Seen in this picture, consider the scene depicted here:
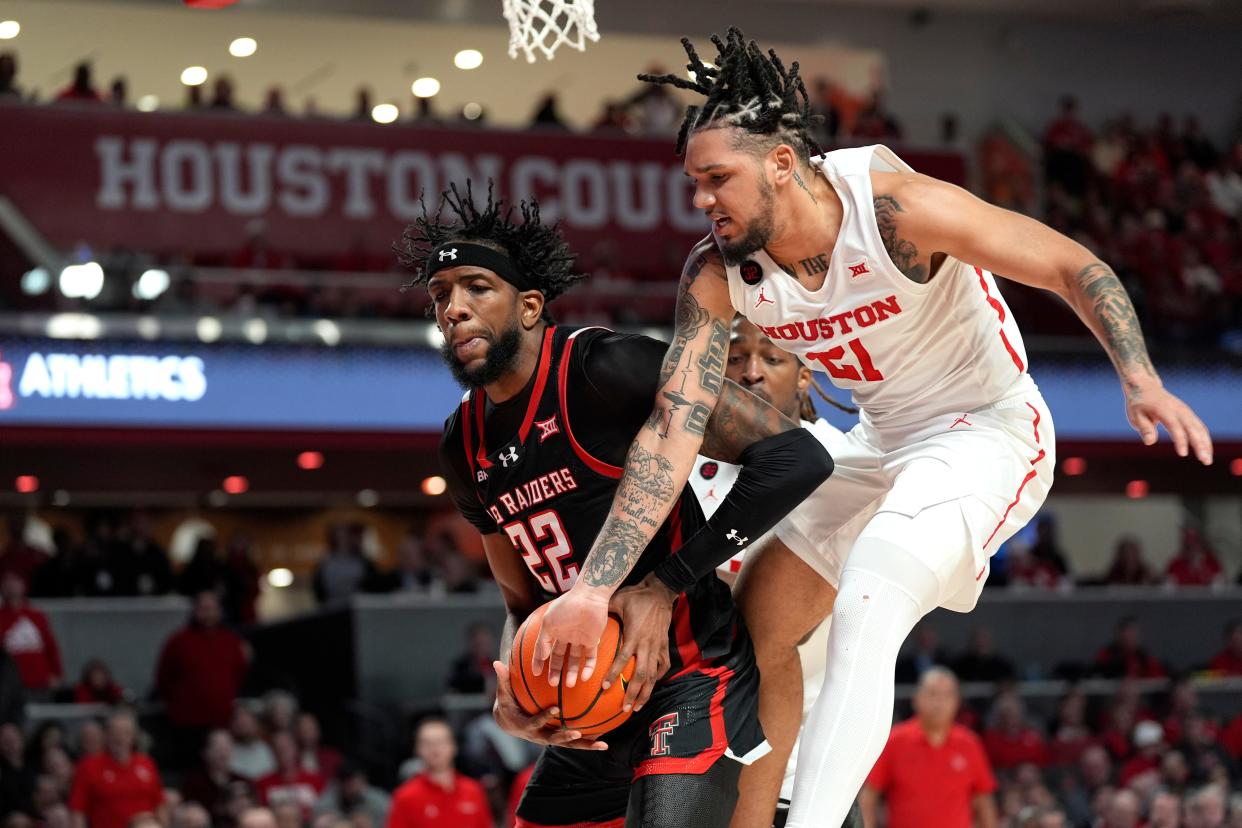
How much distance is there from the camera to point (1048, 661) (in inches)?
710

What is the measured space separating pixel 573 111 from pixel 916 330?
21.6 m

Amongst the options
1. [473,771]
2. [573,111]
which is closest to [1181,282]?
[573,111]

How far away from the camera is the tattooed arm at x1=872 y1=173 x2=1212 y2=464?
4215mm

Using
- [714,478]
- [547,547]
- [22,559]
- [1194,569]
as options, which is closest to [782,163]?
[547,547]

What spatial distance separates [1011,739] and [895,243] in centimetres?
1095

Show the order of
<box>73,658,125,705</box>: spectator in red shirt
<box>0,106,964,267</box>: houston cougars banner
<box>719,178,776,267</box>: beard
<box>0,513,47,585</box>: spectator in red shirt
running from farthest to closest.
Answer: <box>0,106,964,267</box>: houston cougars banner
<box>0,513,47,585</box>: spectator in red shirt
<box>73,658,125,705</box>: spectator in red shirt
<box>719,178,776,267</box>: beard

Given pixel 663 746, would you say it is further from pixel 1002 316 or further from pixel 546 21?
pixel 546 21

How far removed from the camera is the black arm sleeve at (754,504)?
4.55 metres

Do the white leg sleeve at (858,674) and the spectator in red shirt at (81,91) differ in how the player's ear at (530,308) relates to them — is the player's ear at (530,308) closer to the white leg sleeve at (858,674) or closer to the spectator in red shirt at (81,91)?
the white leg sleeve at (858,674)

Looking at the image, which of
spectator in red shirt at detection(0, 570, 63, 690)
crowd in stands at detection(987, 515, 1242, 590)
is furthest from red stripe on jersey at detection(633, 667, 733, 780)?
crowd in stands at detection(987, 515, 1242, 590)

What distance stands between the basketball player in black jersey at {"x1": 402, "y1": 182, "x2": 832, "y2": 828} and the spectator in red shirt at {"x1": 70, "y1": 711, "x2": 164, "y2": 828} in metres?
7.51

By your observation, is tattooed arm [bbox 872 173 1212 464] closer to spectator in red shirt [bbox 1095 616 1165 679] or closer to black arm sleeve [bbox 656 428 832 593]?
black arm sleeve [bbox 656 428 832 593]

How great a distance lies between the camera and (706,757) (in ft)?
15.1

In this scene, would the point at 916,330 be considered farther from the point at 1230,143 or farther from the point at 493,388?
the point at 1230,143
